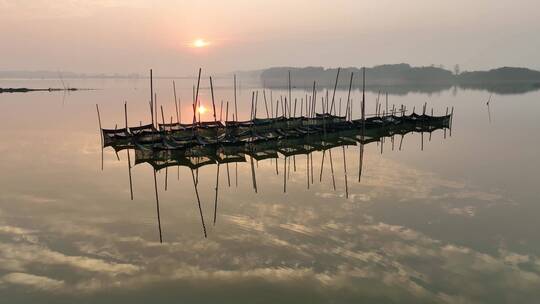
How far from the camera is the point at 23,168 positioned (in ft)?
62.0

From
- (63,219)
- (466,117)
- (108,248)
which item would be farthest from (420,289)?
(466,117)

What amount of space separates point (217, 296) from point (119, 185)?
1015 cm

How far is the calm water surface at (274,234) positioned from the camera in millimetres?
8555

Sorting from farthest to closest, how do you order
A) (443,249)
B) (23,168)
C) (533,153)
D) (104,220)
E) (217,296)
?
(533,153)
(23,168)
(104,220)
(443,249)
(217,296)

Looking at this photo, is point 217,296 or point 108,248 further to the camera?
point 108,248

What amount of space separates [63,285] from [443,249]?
10101mm

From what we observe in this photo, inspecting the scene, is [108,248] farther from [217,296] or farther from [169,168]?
[169,168]

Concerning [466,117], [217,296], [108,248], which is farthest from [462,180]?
[466,117]

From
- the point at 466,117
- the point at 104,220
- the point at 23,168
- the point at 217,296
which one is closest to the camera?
the point at 217,296

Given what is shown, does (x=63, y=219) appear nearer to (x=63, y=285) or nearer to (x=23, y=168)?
(x=63, y=285)

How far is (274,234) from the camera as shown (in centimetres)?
1125

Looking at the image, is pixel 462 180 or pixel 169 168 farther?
pixel 169 168

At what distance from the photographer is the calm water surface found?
28.1ft

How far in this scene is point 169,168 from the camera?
19.1 meters
